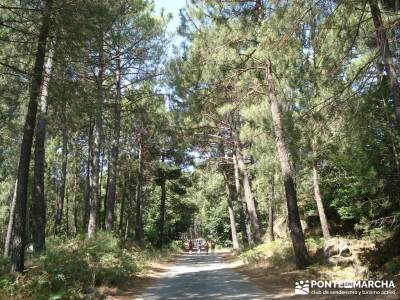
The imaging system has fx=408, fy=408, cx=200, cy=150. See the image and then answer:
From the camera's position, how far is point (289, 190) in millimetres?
13141

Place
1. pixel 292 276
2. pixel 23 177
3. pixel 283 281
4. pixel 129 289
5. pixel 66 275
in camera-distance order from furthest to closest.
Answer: pixel 129 289 < pixel 292 276 < pixel 283 281 < pixel 66 275 < pixel 23 177

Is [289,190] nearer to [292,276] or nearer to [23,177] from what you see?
[292,276]

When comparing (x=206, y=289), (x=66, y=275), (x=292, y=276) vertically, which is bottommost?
(x=206, y=289)

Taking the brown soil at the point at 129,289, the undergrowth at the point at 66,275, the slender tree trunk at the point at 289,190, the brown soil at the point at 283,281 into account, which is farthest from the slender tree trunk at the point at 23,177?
the slender tree trunk at the point at 289,190

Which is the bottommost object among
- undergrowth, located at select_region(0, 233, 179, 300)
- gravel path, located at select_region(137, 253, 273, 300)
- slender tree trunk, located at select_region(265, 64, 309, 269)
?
gravel path, located at select_region(137, 253, 273, 300)

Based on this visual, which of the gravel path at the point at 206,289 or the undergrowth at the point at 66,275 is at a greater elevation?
the undergrowth at the point at 66,275

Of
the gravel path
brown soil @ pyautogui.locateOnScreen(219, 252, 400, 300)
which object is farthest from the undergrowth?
brown soil @ pyautogui.locateOnScreen(219, 252, 400, 300)

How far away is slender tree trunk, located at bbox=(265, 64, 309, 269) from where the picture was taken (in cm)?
1280

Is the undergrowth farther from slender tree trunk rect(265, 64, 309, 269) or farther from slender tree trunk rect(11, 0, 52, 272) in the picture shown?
slender tree trunk rect(265, 64, 309, 269)

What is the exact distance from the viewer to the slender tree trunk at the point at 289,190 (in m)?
12.8

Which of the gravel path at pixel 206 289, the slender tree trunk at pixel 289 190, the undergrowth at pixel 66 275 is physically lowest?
the gravel path at pixel 206 289

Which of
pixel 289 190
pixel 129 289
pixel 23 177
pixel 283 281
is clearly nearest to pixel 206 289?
pixel 283 281

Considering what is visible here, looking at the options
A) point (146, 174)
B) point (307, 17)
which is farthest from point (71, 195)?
point (307, 17)

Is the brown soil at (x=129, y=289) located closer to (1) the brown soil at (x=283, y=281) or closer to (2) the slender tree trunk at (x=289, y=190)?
(1) the brown soil at (x=283, y=281)
